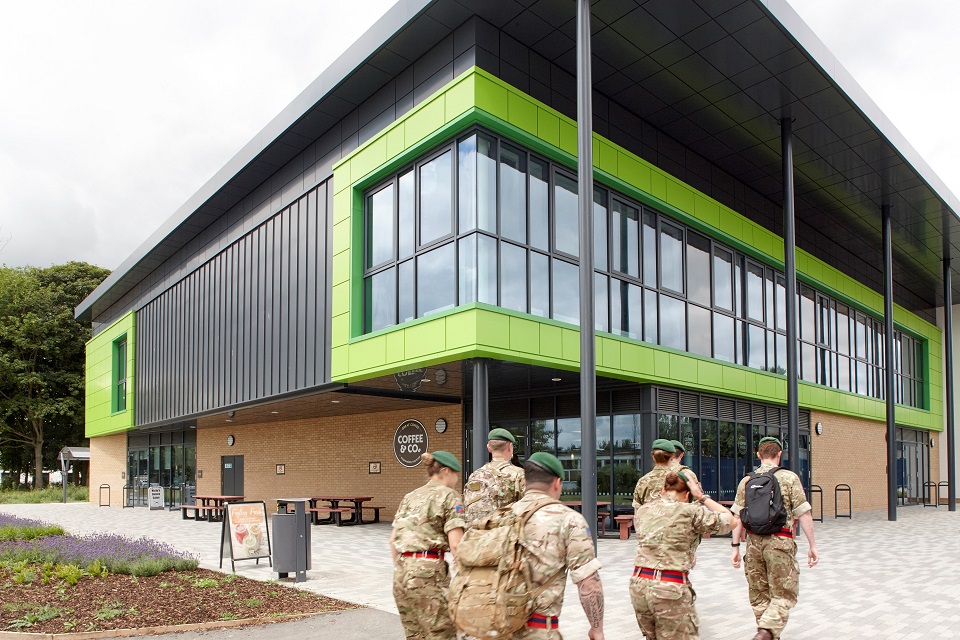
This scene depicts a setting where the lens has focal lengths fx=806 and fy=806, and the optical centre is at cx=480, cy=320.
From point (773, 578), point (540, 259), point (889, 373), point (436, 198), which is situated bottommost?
point (773, 578)

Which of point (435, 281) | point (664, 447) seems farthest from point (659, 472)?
point (435, 281)

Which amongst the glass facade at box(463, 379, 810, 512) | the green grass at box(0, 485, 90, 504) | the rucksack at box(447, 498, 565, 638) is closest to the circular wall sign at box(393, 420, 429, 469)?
the glass facade at box(463, 379, 810, 512)

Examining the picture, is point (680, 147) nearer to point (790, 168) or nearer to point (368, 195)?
point (790, 168)

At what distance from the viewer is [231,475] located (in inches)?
1109

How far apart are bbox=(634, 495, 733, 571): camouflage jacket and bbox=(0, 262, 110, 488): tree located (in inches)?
2017

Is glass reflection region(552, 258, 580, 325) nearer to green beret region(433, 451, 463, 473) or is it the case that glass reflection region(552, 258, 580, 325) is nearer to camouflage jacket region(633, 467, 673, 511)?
camouflage jacket region(633, 467, 673, 511)

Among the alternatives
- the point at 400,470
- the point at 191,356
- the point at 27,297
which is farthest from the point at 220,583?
the point at 27,297

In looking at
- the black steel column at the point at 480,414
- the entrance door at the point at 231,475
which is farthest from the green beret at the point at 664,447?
the entrance door at the point at 231,475

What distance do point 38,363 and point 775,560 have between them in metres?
54.4

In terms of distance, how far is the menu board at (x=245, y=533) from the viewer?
462 inches

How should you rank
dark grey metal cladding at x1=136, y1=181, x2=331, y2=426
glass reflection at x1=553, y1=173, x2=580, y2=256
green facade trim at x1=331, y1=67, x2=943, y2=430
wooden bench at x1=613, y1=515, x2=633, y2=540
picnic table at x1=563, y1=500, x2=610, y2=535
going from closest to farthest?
green facade trim at x1=331, y1=67, x2=943, y2=430, glass reflection at x1=553, y1=173, x2=580, y2=256, wooden bench at x1=613, y1=515, x2=633, y2=540, picnic table at x1=563, y1=500, x2=610, y2=535, dark grey metal cladding at x1=136, y1=181, x2=331, y2=426

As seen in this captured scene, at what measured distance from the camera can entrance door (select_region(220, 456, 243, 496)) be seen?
27.6 m

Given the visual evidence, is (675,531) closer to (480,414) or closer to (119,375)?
(480,414)

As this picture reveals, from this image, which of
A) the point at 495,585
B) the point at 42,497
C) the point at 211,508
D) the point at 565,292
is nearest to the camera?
the point at 495,585
